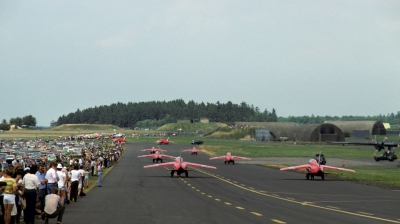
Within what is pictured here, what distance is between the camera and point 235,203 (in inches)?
1176

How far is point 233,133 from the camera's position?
19338cm

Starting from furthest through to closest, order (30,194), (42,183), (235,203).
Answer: (235,203) < (42,183) < (30,194)

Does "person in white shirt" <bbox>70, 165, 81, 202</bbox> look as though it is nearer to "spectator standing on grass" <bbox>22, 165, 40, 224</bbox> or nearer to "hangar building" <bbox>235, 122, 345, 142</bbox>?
"spectator standing on grass" <bbox>22, 165, 40, 224</bbox>

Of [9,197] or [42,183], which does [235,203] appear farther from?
[9,197]

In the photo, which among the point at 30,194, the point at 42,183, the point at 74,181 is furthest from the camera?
the point at 74,181

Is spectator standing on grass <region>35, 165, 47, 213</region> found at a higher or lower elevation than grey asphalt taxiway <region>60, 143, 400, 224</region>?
higher

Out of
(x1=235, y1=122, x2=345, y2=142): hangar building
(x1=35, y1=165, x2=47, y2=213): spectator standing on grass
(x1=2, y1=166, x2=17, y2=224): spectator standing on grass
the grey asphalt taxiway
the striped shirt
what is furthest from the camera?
(x1=235, y1=122, x2=345, y2=142): hangar building

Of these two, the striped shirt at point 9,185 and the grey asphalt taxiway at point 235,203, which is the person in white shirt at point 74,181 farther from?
the striped shirt at point 9,185

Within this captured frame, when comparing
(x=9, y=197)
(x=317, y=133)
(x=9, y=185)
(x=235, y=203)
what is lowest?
(x=235, y=203)

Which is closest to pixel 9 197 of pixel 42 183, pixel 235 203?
pixel 42 183

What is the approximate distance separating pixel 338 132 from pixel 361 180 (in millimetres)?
99649

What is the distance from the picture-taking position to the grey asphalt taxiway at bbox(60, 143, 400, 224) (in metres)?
22.7

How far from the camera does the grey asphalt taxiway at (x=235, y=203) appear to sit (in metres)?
22.7

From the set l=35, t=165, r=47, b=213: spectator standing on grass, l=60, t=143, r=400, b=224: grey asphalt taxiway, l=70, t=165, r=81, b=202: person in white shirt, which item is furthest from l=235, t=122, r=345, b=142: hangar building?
l=35, t=165, r=47, b=213: spectator standing on grass
